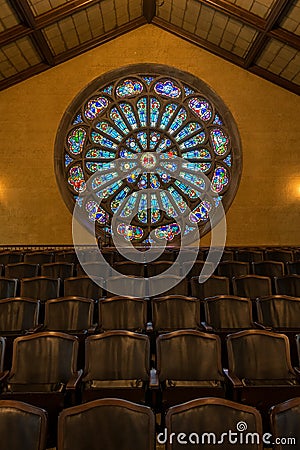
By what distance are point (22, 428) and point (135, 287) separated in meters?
3.17

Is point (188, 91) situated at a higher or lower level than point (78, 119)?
higher

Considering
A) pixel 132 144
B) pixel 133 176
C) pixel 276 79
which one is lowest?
pixel 133 176

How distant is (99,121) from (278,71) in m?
4.03

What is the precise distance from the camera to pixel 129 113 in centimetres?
1005

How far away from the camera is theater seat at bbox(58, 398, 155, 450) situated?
217 centimetres

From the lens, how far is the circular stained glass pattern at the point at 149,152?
969 cm

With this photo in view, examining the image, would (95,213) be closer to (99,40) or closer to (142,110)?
(142,110)

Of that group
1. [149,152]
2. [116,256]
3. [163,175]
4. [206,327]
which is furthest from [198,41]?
[206,327]

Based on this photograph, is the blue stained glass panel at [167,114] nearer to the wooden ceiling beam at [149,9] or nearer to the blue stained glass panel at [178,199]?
the blue stained glass panel at [178,199]

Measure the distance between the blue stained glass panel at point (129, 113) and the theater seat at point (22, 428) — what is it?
844 centimetres

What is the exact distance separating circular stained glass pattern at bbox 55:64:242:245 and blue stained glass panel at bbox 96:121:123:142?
0.07 feet

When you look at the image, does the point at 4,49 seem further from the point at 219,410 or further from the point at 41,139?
the point at 219,410

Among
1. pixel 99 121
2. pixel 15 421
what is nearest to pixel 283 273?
pixel 15 421

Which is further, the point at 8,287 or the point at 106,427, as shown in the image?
the point at 8,287
